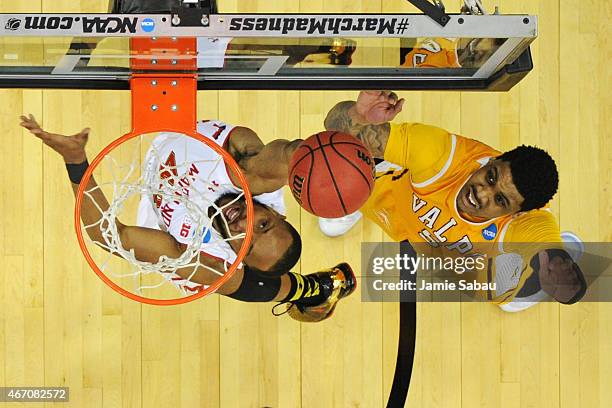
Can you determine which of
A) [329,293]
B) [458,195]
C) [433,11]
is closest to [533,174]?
[458,195]

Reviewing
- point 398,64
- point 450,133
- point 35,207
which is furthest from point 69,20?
point 450,133

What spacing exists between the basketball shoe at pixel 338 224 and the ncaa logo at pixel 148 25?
119cm

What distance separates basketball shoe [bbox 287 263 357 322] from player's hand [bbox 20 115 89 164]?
0.84 meters

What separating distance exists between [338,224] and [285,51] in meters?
A: 0.91

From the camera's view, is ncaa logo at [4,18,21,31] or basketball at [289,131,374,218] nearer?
ncaa logo at [4,18,21,31]

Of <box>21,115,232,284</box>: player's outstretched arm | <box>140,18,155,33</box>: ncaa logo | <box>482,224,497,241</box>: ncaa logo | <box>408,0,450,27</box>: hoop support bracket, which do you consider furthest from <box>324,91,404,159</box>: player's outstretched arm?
<box>140,18,155,33</box>: ncaa logo

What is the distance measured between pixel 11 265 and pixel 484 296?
5.03 feet

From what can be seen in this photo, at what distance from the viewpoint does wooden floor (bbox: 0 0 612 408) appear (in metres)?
2.82

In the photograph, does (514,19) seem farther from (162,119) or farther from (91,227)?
(91,227)

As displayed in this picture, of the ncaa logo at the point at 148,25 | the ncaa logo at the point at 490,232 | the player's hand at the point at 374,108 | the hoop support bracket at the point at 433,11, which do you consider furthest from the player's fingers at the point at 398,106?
the ncaa logo at the point at 148,25

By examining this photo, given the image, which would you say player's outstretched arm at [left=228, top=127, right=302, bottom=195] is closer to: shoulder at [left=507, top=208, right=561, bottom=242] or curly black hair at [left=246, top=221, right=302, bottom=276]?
curly black hair at [left=246, top=221, right=302, bottom=276]

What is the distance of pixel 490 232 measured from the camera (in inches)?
108

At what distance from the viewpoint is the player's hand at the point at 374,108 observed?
2.68 m

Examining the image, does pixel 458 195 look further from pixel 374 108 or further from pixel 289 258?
pixel 289 258
